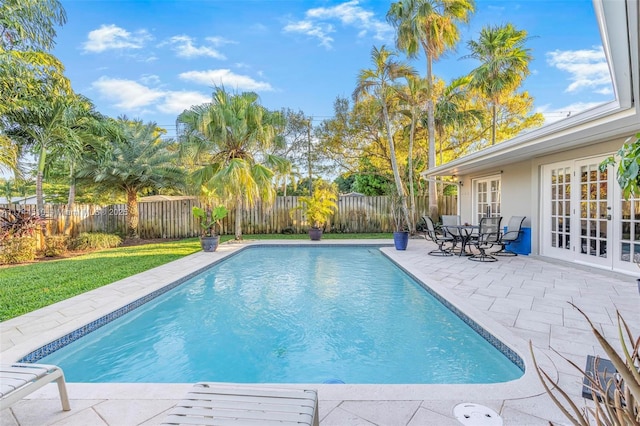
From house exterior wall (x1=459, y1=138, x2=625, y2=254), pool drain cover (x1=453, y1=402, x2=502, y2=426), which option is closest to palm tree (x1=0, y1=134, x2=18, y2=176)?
pool drain cover (x1=453, y1=402, x2=502, y2=426)

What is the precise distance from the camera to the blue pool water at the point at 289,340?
3012 mm

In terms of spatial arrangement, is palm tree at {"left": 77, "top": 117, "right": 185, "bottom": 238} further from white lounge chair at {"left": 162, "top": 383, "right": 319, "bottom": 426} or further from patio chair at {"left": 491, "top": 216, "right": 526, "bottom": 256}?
white lounge chair at {"left": 162, "top": 383, "right": 319, "bottom": 426}

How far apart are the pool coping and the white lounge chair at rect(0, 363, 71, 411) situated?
43 cm

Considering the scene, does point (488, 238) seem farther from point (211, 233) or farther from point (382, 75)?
point (382, 75)

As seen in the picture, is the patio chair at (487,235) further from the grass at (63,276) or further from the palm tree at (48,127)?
the palm tree at (48,127)

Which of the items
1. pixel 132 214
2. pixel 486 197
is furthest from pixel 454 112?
pixel 132 214

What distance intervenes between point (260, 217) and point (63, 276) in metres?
8.42

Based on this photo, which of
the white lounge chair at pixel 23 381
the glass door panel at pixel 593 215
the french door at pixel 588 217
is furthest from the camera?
the glass door panel at pixel 593 215

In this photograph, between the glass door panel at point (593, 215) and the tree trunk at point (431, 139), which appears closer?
the glass door panel at point (593, 215)

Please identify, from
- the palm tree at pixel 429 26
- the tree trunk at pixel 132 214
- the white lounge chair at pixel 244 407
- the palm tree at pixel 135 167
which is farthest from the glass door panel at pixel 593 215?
the tree trunk at pixel 132 214

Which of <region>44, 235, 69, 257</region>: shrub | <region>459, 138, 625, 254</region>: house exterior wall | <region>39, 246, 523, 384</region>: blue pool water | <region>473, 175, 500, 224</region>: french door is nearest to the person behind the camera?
<region>39, 246, 523, 384</region>: blue pool water

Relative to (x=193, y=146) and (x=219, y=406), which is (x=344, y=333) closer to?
(x=219, y=406)

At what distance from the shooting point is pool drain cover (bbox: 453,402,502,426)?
1.96 meters

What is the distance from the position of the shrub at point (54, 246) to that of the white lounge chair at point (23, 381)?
8215mm
